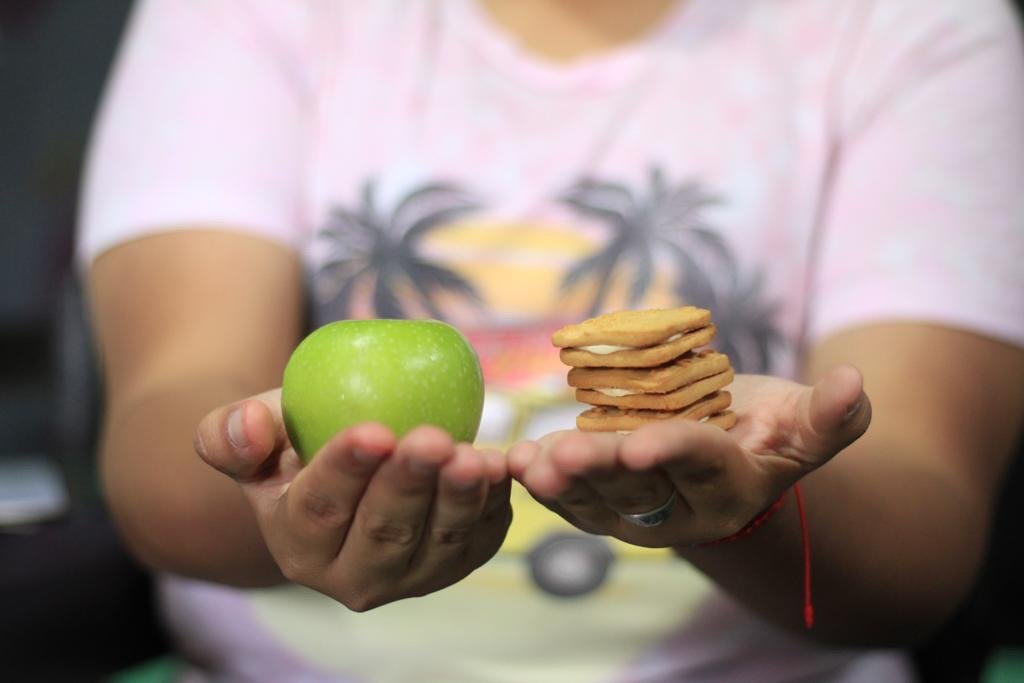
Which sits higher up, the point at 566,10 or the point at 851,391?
the point at 566,10

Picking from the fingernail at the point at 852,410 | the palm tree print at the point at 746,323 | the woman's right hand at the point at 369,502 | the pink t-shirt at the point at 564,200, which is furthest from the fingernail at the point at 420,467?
the palm tree print at the point at 746,323

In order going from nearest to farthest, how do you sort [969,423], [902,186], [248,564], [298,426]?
[298,426] < [248,564] < [969,423] < [902,186]

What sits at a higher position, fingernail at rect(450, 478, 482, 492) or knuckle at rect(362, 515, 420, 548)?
fingernail at rect(450, 478, 482, 492)

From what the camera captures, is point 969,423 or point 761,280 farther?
point 761,280

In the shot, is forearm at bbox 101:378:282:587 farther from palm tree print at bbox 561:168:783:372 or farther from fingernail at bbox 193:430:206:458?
palm tree print at bbox 561:168:783:372

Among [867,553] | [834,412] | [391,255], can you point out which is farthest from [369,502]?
[391,255]

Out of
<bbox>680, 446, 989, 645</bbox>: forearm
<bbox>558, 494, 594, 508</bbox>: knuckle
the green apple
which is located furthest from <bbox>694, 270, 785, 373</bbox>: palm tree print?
<bbox>558, 494, 594, 508</bbox>: knuckle

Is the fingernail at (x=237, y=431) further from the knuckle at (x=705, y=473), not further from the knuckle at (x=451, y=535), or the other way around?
the knuckle at (x=705, y=473)

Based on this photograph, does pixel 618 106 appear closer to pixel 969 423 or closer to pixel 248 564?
pixel 969 423

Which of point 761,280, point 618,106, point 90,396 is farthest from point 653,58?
point 90,396
